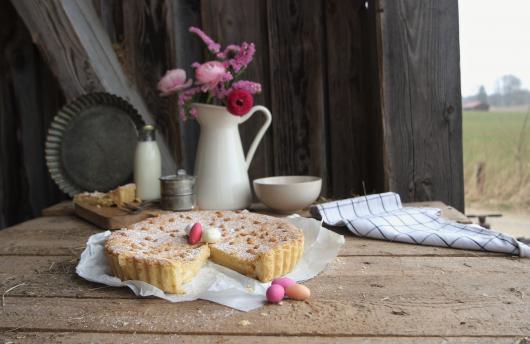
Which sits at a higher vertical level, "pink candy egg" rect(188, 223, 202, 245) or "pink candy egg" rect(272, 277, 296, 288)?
"pink candy egg" rect(188, 223, 202, 245)

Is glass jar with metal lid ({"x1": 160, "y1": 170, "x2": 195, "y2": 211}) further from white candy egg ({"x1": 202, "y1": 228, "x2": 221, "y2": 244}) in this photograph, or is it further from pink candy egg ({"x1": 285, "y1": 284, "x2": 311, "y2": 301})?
pink candy egg ({"x1": 285, "y1": 284, "x2": 311, "y2": 301})

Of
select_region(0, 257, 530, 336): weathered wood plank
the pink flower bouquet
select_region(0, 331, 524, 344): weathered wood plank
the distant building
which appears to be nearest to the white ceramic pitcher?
the pink flower bouquet

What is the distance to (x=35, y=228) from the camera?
5.98 feet

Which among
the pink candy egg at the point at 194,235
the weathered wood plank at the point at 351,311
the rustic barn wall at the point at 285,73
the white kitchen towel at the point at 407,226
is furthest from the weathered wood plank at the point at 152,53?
the weathered wood plank at the point at 351,311

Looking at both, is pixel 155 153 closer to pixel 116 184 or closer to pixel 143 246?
pixel 116 184

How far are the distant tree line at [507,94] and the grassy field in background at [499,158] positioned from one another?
0.18 ft

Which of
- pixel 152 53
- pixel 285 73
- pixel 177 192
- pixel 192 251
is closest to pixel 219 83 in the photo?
pixel 177 192

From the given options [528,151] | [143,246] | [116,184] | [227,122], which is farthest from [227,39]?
[528,151]

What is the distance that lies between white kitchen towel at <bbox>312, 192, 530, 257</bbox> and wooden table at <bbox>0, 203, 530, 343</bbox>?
0.13ft

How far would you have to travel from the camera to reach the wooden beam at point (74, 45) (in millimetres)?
2059

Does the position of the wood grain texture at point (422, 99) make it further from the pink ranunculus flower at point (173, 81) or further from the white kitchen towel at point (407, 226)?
the pink ranunculus flower at point (173, 81)

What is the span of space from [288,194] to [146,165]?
590 millimetres

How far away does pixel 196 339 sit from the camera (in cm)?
92

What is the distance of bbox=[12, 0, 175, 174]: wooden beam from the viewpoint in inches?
81.0
